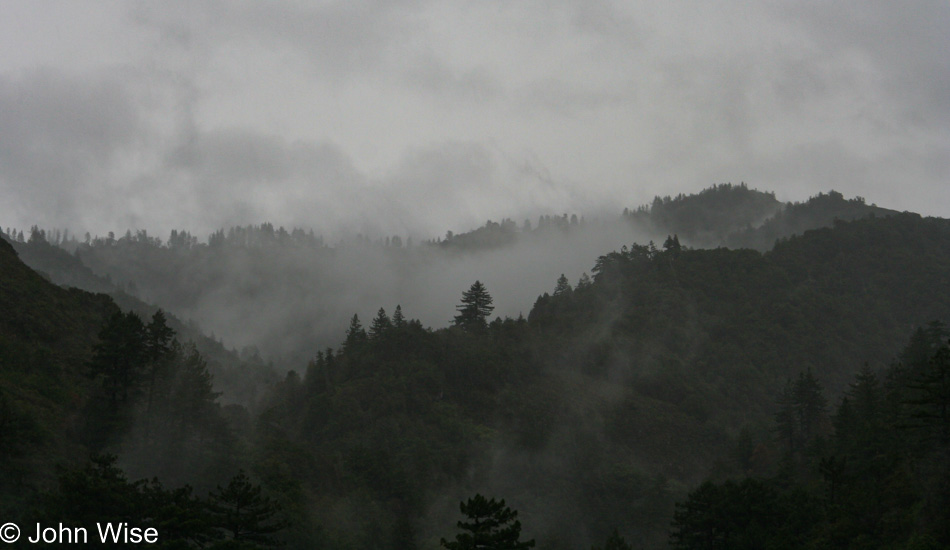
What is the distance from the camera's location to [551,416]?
119 m

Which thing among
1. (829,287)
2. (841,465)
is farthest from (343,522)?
(829,287)

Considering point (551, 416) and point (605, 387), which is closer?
point (551, 416)

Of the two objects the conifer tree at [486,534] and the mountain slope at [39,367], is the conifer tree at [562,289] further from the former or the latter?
the conifer tree at [486,534]

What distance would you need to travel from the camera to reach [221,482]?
7519cm

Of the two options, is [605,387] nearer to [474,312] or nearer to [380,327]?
[474,312]

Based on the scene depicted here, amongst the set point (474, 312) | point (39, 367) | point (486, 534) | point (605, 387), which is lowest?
point (486, 534)

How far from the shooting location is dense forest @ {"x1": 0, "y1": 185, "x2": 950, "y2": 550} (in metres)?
58.9

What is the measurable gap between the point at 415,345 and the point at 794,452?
53786mm

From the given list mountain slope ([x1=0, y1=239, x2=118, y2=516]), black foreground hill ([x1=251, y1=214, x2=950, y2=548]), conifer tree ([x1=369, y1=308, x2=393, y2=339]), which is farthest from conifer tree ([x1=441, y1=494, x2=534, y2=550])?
conifer tree ([x1=369, y1=308, x2=393, y2=339])

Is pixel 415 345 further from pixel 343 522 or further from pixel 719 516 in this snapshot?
pixel 719 516

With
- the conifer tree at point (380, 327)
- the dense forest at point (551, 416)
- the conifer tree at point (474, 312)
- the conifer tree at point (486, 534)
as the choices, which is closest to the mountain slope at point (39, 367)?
the dense forest at point (551, 416)

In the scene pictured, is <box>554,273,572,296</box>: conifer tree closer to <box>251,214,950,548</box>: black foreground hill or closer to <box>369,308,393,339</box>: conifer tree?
<box>251,214,950,548</box>: black foreground hill

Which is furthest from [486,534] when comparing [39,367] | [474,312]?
[474,312]

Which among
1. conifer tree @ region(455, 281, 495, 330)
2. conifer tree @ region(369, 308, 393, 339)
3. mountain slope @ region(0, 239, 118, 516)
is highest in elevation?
conifer tree @ region(455, 281, 495, 330)
